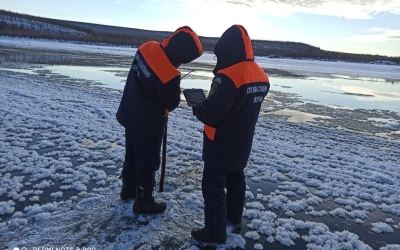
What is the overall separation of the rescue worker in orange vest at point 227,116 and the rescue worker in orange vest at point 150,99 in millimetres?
368

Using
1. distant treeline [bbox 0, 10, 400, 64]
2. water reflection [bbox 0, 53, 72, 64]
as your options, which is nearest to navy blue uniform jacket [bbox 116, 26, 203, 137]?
water reflection [bbox 0, 53, 72, 64]

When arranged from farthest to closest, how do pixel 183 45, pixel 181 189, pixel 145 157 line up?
pixel 181 189, pixel 145 157, pixel 183 45

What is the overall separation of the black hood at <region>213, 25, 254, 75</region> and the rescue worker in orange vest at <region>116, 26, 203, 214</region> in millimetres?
386

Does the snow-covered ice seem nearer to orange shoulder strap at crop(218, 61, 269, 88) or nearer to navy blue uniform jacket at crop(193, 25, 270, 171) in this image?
navy blue uniform jacket at crop(193, 25, 270, 171)

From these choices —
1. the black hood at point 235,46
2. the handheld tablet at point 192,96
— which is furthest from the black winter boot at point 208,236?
the black hood at point 235,46

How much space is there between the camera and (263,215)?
397 centimetres

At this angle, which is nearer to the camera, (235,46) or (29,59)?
(235,46)

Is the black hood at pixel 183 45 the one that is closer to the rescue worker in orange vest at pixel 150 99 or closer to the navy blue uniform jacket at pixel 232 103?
the rescue worker in orange vest at pixel 150 99

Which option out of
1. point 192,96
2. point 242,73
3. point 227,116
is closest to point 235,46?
point 242,73

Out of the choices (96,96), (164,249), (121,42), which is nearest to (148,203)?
(164,249)

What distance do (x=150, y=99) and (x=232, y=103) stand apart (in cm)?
97

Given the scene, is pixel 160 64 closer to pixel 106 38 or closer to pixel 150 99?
pixel 150 99

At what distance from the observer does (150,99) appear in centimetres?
347

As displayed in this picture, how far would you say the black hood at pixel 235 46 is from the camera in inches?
116
